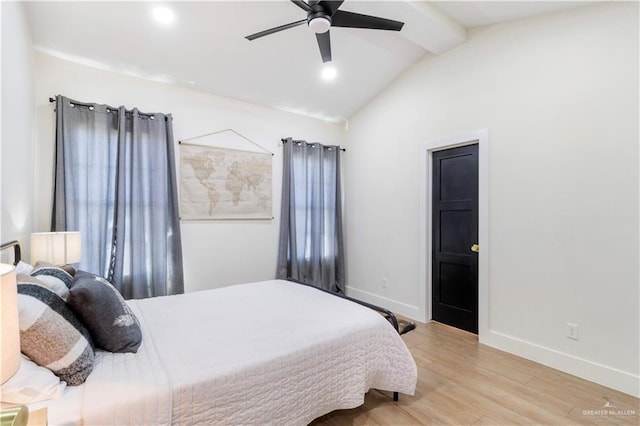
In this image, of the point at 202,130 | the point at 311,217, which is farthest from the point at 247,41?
the point at 311,217

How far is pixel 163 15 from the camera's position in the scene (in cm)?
256

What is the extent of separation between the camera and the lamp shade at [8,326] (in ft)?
2.68

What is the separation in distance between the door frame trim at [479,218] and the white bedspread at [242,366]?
57.8 inches

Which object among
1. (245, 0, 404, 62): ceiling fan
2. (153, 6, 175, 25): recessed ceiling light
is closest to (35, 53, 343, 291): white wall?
(153, 6, 175, 25): recessed ceiling light

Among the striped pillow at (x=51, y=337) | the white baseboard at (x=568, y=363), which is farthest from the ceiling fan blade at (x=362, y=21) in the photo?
the white baseboard at (x=568, y=363)

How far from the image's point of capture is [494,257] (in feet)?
9.93

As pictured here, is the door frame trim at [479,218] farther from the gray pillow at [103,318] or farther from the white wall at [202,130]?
the gray pillow at [103,318]

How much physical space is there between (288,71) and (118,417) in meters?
3.36

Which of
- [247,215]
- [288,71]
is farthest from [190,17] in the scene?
[247,215]

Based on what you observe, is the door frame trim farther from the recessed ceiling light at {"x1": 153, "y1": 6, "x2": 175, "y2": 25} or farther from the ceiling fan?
the recessed ceiling light at {"x1": 153, "y1": 6, "x2": 175, "y2": 25}

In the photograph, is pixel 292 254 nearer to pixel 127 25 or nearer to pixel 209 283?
pixel 209 283

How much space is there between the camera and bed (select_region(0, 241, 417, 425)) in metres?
1.21

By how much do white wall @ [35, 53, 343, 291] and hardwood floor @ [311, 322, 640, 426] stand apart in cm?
225

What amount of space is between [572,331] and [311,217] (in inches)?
120
